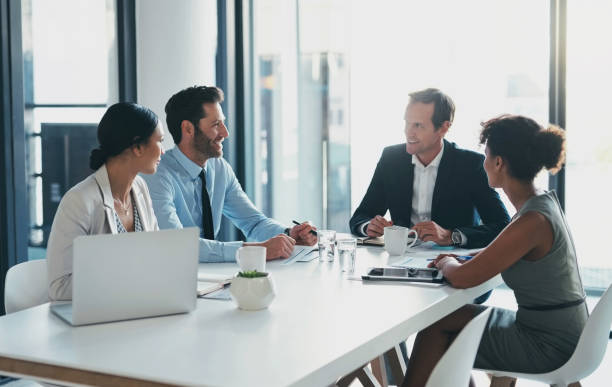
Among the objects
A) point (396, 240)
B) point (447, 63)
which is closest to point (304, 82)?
point (447, 63)

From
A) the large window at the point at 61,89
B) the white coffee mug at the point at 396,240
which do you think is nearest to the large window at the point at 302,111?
the large window at the point at 61,89

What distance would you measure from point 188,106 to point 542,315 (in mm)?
1738

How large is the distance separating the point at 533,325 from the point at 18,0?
8.69 ft

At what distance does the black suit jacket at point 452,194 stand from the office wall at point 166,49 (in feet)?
5.01

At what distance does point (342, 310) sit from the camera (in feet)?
6.57

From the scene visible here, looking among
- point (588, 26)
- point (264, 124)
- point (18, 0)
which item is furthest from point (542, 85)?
point (18, 0)

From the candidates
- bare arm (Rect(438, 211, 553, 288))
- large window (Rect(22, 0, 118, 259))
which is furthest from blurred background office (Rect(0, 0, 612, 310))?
bare arm (Rect(438, 211, 553, 288))

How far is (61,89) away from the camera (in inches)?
152

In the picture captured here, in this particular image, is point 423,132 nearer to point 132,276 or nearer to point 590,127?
point 590,127

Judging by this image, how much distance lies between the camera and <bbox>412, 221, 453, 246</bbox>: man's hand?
118 inches

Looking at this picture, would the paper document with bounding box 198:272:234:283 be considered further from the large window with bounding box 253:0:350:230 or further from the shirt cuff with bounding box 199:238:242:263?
the large window with bounding box 253:0:350:230

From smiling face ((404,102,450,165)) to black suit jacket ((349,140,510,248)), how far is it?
0.18 ft

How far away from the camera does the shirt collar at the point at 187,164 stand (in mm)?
3225

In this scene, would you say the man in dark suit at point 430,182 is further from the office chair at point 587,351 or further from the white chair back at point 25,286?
the white chair back at point 25,286
